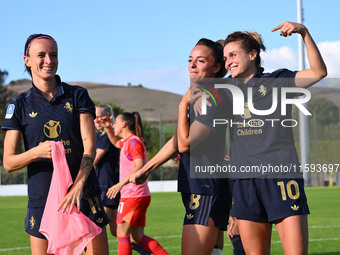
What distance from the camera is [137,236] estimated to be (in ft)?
25.2

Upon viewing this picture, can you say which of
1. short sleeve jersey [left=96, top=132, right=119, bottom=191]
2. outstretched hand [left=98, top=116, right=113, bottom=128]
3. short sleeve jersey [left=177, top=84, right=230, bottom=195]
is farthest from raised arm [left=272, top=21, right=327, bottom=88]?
short sleeve jersey [left=96, top=132, right=119, bottom=191]

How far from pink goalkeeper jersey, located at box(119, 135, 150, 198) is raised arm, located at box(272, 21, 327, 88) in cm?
347

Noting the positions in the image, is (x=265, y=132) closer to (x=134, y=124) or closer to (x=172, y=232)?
(x=134, y=124)

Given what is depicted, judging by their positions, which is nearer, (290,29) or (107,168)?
(290,29)

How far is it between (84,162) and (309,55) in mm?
1760

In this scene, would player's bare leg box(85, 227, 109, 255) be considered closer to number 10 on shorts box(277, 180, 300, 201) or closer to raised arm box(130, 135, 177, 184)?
raised arm box(130, 135, 177, 184)

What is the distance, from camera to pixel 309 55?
418cm

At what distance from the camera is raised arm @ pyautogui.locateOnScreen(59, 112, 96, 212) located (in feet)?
13.7

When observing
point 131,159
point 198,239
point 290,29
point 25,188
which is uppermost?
point 290,29

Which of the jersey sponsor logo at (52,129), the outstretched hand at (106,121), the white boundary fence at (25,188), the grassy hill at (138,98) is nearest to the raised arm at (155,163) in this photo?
the jersey sponsor logo at (52,129)

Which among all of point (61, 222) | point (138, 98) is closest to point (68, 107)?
point (61, 222)

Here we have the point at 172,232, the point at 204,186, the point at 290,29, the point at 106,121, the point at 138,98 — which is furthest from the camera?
the point at 138,98

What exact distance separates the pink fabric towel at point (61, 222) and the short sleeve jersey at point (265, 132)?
3.88 feet

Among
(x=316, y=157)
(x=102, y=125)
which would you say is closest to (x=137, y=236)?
(x=102, y=125)
